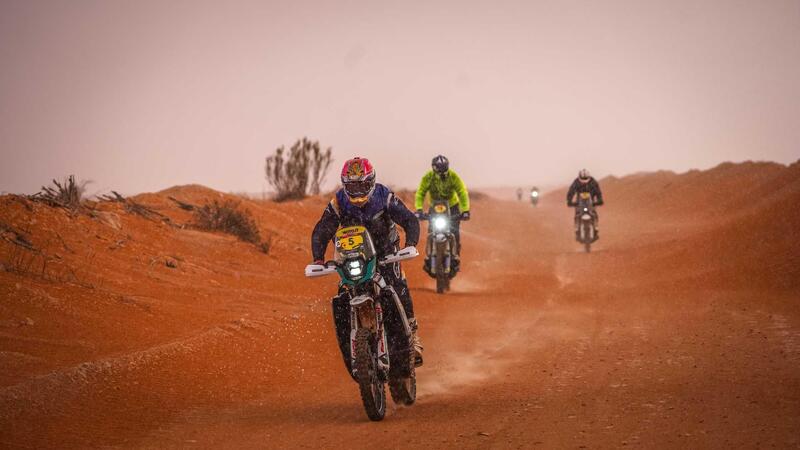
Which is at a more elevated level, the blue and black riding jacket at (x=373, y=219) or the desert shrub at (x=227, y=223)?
the desert shrub at (x=227, y=223)

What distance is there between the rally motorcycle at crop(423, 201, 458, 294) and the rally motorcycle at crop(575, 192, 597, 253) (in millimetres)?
10353

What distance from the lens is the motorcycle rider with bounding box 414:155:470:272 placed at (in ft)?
50.5

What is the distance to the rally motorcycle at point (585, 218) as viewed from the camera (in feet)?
82.3

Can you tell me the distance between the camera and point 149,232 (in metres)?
18.1

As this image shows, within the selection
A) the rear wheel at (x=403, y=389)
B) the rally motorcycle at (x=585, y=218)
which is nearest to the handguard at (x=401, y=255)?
the rear wheel at (x=403, y=389)

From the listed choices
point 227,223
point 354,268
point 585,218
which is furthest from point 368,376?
point 585,218

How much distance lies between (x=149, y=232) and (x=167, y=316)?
639 cm

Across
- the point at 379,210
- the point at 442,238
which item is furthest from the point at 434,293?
the point at 379,210

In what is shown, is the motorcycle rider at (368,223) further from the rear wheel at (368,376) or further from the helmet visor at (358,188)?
the rear wheel at (368,376)

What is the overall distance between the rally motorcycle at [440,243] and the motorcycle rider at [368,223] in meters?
7.47

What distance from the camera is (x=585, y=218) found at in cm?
2508

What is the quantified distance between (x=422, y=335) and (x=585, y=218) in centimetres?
1451

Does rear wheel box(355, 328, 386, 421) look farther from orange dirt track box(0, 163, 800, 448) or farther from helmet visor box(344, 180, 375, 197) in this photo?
helmet visor box(344, 180, 375, 197)

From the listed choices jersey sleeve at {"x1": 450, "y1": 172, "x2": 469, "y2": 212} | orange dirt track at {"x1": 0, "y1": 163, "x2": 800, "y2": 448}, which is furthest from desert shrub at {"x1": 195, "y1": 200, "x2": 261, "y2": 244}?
jersey sleeve at {"x1": 450, "y1": 172, "x2": 469, "y2": 212}
